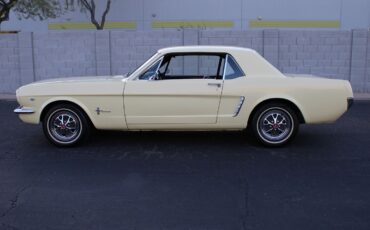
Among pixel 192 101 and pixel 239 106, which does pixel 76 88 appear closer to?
pixel 192 101

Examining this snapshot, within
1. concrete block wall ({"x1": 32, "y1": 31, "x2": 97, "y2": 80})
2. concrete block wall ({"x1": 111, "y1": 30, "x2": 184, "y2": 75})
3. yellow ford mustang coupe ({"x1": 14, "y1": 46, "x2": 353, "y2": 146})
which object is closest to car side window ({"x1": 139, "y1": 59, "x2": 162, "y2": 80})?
yellow ford mustang coupe ({"x1": 14, "y1": 46, "x2": 353, "y2": 146})

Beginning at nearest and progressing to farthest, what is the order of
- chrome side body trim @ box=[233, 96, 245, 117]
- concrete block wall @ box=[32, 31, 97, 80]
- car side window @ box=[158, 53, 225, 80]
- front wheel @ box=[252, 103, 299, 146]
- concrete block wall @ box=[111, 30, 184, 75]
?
1. chrome side body trim @ box=[233, 96, 245, 117]
2. front wheel @ box=[252, 103, 299, 146]
3. car side window @ box=[158, 53, 225, 80]
4. concrete block wall @ box=[111, 30, 184, 75]
5. concrete block wall @ box=[32, 31, 97, 80]

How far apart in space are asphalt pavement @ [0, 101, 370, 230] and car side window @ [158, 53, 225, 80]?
997 mm

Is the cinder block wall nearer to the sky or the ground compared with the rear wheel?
nearer to the sky

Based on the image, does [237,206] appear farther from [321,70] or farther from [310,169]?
[321,70]

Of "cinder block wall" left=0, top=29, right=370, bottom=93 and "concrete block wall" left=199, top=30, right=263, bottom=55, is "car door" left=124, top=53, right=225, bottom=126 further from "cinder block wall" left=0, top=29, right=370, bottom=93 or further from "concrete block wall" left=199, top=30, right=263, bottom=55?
"cinder block wall" left=0, top=29, right=370, bottom=93

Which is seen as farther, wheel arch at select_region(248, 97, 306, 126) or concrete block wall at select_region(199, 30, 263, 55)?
concrete block wall at select_region(199, 30, 263, 55)

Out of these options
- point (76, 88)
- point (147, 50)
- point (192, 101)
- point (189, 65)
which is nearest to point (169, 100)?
point (192, 101)

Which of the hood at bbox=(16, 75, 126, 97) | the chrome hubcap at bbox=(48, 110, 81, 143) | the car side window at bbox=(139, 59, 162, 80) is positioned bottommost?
the chrome hubcap at bbox=(48, 110, 81, 143)

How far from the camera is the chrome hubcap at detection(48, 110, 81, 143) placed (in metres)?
6.89

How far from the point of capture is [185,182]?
5320 millimetres

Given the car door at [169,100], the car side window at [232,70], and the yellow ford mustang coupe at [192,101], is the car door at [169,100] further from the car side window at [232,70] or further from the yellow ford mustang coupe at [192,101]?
the car side window at [232,70]

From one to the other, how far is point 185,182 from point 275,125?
2096mm

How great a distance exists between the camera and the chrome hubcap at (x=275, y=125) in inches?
269
